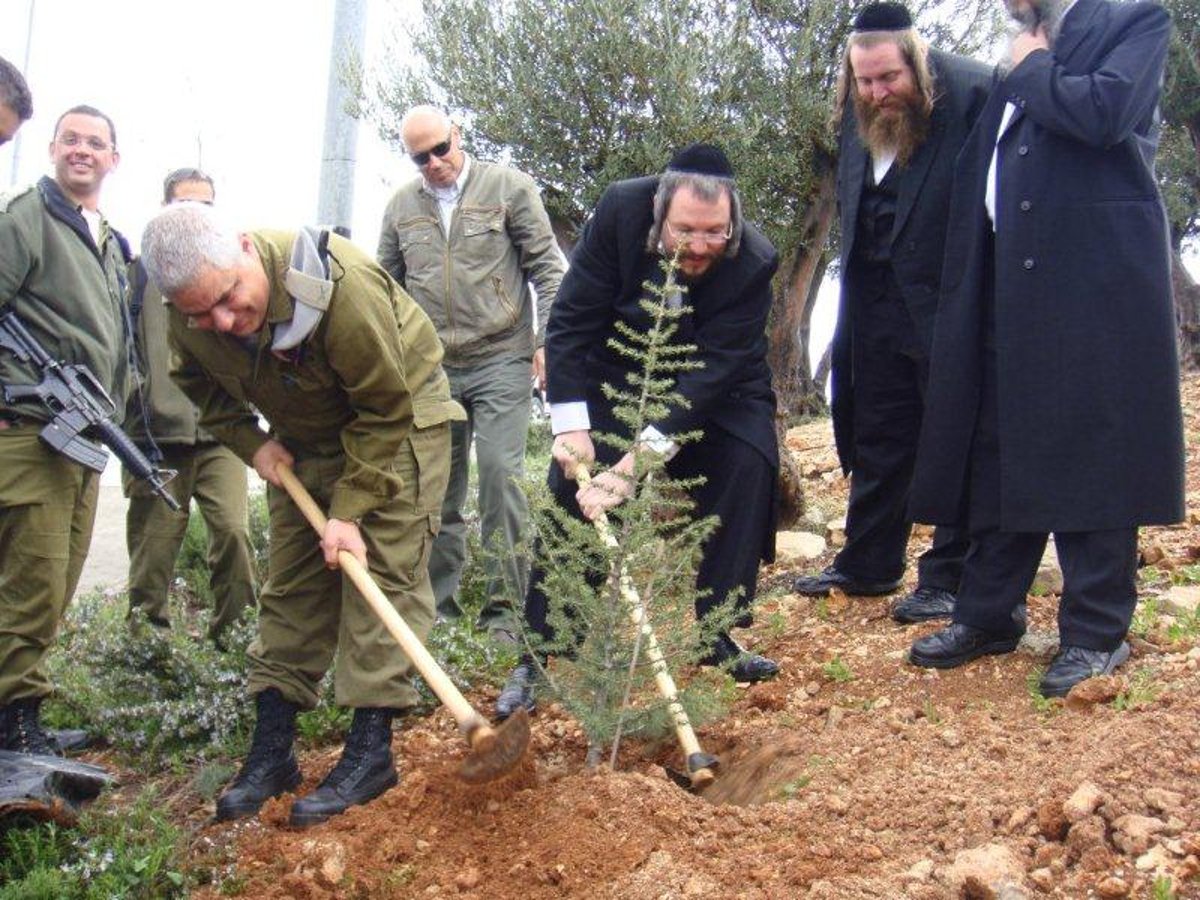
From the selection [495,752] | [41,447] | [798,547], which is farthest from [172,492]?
[798,547]

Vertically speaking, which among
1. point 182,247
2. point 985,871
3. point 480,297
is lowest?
point 985,871

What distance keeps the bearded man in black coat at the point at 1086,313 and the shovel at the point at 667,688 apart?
3.41 feet

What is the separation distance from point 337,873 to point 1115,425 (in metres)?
2.44

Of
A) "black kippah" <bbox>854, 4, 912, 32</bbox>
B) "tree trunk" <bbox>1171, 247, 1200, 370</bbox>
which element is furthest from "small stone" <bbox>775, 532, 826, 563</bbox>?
"tree trunk" <bbox>1171, 247, 1200, 370</bbox>

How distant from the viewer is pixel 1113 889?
2.60 metres

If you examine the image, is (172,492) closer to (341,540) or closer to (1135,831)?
(341,540)

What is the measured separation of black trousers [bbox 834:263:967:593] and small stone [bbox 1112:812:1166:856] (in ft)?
5.94

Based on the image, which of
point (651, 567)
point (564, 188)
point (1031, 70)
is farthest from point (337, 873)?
point (564, 188)

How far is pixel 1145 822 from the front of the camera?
110 inches

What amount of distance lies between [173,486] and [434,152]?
5.78ft

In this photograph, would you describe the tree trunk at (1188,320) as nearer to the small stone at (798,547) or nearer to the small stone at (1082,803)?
the small stone at (798,547)

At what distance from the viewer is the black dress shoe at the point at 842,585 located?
4.98 m

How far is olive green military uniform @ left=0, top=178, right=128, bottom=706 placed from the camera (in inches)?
161

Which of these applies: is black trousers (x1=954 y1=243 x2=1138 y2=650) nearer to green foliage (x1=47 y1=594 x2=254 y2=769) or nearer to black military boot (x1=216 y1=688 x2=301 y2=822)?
black military boot (x1=216 y1=688 x2=301 y2=822)
